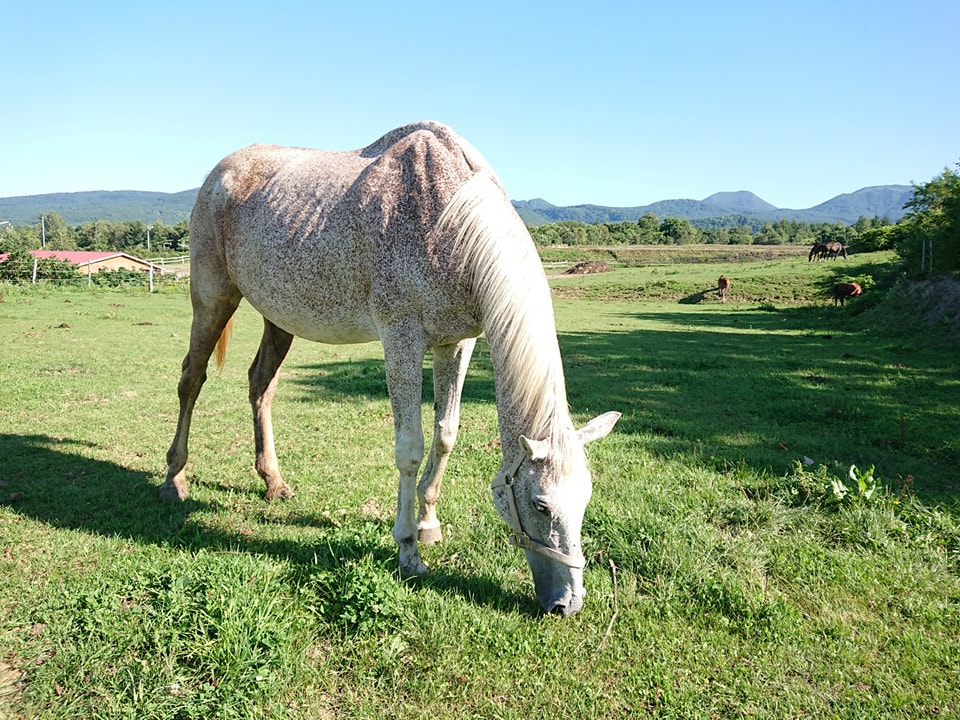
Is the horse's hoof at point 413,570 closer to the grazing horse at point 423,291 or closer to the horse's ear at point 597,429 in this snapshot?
the grazing horse at point 423,291

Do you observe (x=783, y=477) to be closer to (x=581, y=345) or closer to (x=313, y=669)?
(x=313, y=669)

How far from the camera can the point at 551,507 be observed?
2871 millimetres

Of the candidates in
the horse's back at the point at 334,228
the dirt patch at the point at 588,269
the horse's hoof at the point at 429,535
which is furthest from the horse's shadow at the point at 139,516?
the dirt patch at the point at 588,269

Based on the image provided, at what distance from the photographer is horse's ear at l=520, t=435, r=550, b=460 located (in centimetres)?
281

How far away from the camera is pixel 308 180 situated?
4.19 metres

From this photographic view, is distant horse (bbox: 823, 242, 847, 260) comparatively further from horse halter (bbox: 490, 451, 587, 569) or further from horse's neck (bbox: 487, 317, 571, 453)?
horse halter (bbox: 490, 451, 587, 569)

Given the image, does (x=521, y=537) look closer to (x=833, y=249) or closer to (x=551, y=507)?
(x=551, y=507)

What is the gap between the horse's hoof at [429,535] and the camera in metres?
4.04

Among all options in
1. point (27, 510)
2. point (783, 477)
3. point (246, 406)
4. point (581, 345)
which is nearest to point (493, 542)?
point (783, 477)

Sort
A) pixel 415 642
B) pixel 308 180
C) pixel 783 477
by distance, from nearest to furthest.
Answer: pixel 415 642, pixel 308 180, pixel 783 477

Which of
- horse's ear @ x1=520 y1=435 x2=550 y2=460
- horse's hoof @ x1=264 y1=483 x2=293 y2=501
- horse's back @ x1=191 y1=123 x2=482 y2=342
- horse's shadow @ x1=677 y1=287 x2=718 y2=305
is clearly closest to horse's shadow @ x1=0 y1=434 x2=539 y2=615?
horse's hoof @ x1=264 y1=483 x2=293 y2=501

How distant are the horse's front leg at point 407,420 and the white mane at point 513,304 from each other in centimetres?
53

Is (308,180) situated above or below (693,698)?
above

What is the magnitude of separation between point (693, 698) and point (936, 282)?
1773cm
